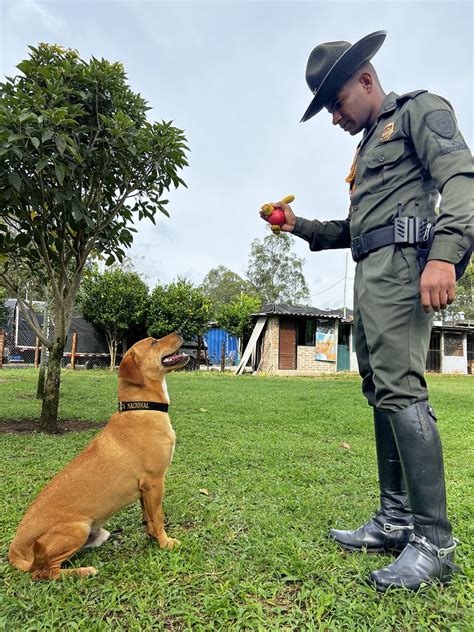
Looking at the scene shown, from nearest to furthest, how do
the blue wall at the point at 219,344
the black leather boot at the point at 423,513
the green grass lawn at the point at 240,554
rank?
the green grass lawn at the point at 240,554, the black leather boot at the point at 423,513, the blue wall at the point at 219,344

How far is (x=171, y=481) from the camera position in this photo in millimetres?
3219

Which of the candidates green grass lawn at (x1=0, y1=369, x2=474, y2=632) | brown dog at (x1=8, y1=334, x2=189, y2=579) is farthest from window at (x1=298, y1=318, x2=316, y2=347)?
brown dog at (x1=8, y1=334, x2=189, y2=579)

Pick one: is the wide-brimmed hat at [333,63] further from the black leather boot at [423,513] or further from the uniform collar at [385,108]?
the black leather boot at [423,513]

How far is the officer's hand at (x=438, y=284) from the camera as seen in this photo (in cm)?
167

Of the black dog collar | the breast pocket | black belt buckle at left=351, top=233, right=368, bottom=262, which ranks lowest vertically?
the black dog collar

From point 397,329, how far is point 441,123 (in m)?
0.91

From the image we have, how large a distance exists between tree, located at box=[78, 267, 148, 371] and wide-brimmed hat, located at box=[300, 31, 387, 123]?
17058mm

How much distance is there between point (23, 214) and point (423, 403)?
448cm

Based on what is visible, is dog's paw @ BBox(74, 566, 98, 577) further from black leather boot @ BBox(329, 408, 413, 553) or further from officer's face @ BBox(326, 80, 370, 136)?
officer's face @ BBox(326, 80, 370, 136)

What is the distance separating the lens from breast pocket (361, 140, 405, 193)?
195 cm

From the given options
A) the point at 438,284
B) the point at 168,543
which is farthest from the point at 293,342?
the point at 438,284

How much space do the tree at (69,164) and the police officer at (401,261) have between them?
261cm

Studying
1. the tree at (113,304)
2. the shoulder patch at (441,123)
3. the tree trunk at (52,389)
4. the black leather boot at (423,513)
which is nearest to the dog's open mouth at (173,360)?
the black leather boot at (423,513)

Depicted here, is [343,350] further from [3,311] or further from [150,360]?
[150,360]
